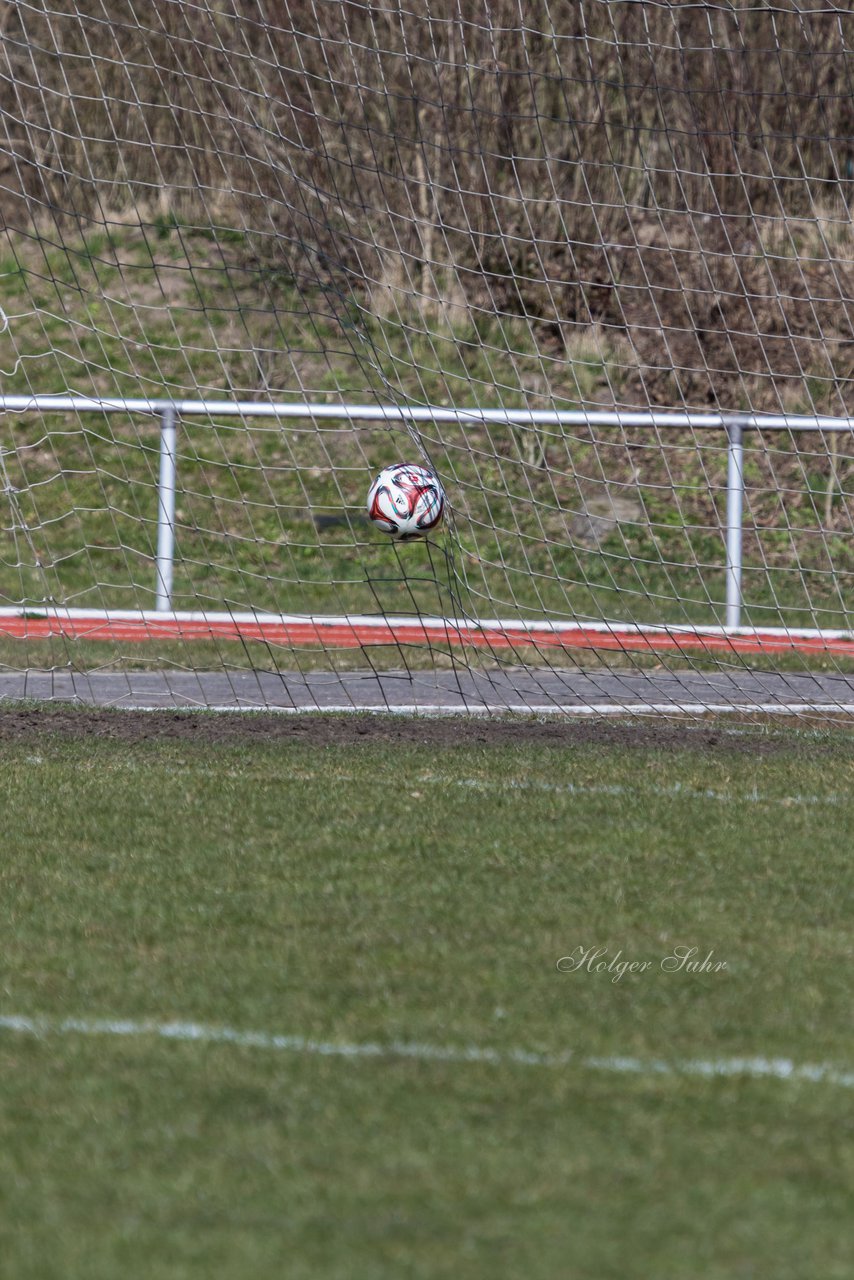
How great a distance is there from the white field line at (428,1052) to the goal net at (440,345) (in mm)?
4306

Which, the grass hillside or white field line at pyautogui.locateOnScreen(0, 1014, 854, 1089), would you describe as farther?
the grass hillside

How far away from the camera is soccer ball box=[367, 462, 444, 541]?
25.4 ft

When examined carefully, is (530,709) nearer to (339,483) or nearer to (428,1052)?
(428,1052)

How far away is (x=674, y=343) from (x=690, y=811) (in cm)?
1032

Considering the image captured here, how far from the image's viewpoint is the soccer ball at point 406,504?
25.4ft

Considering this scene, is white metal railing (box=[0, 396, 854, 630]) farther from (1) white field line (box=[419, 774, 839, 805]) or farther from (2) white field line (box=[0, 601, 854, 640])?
(1) white field line (box=[419, 774, 839, 805])

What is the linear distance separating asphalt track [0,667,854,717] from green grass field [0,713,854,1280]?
190 cm

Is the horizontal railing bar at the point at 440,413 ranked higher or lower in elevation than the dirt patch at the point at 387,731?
higher

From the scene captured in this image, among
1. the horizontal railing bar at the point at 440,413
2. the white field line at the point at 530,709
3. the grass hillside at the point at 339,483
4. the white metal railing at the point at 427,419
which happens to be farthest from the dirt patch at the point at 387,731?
the grass hillside at the point at 339,483

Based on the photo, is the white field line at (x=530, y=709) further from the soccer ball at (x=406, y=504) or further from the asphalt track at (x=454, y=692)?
the soccer ball at (x=406, y=504)

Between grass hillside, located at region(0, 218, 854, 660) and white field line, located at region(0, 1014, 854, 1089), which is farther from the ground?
white field line, located at region(0, 1014, 854, 1089)

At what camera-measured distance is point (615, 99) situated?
1173 centimetres

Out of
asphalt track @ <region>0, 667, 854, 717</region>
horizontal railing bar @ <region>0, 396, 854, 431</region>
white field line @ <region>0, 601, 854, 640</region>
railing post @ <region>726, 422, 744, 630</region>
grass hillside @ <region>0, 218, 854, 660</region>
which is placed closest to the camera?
asphalt track @ <region>0, 667, 854, 717</region>

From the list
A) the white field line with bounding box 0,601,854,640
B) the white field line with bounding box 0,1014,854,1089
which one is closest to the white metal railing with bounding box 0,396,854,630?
the white field line with bounding box 0,601,854,640
